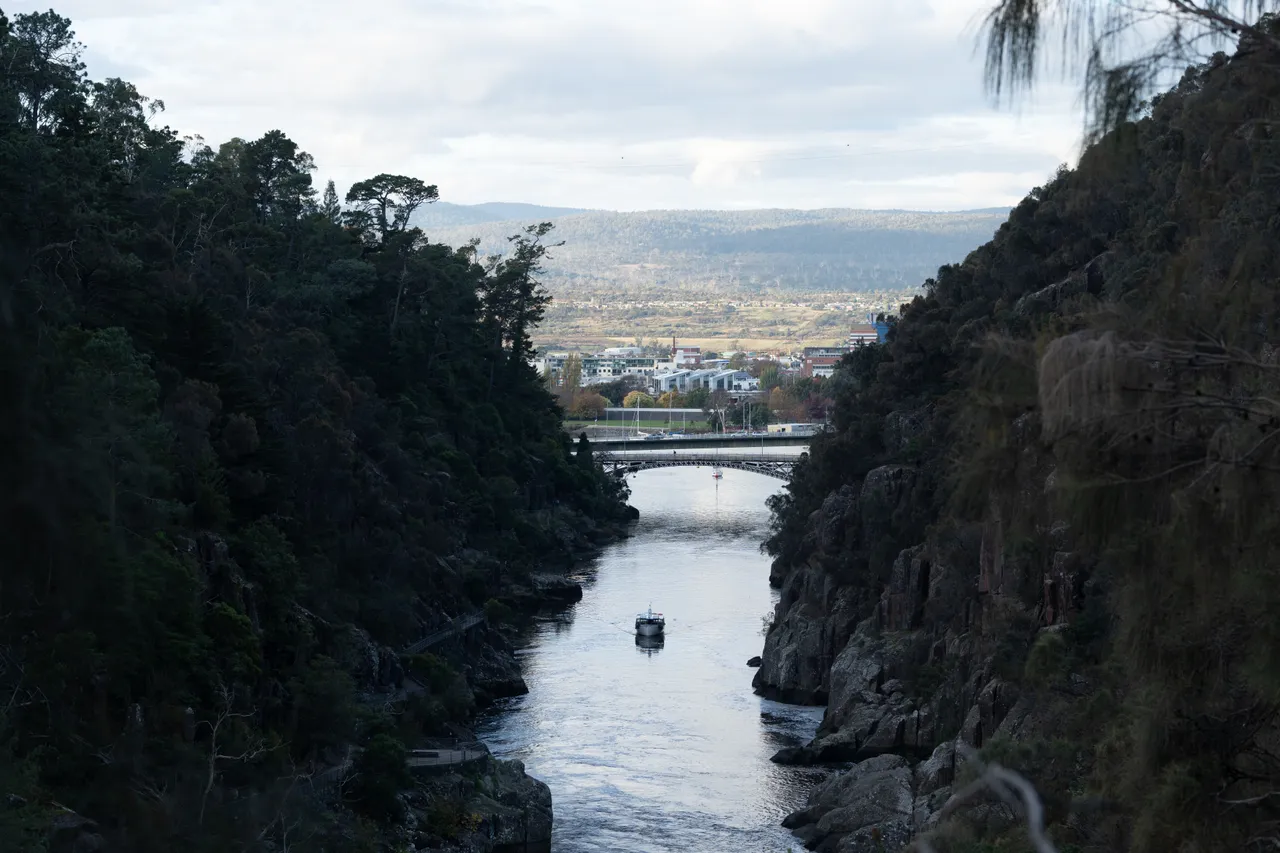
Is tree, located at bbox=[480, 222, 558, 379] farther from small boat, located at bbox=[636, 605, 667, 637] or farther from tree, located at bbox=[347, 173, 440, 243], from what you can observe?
small boat, located at bbox=[636, 605, 667, 637]

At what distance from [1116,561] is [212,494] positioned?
24.5m

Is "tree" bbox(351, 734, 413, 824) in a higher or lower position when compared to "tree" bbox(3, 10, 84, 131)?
lower

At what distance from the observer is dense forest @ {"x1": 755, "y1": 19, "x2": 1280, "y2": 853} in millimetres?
8656

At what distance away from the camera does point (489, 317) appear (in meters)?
75.6

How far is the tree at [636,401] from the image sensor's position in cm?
13838

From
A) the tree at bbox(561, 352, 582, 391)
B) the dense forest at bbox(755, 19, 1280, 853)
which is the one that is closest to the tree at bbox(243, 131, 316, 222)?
the dense forest at bbox(755, 19, 1280, 853)

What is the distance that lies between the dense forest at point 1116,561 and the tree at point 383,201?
1279 inches

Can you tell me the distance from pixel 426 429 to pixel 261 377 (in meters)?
17.8

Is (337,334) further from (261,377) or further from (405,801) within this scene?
(405,801)

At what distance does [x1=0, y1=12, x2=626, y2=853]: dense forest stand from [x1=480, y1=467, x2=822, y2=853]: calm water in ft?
8.46

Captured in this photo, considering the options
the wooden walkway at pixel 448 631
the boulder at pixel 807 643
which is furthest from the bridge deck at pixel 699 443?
the boulder at pixel 807 643

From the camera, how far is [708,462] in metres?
82.2

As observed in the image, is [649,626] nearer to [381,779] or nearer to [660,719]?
[660,719]

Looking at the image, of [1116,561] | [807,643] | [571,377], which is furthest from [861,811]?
[571,377]
